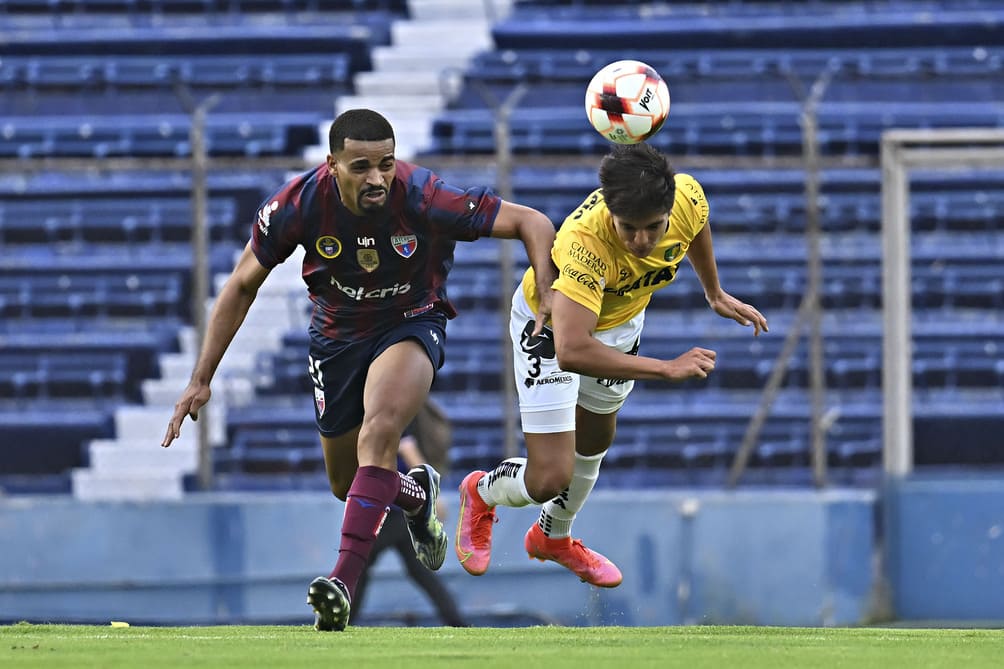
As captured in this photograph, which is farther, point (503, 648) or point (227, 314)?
point (227, 314)

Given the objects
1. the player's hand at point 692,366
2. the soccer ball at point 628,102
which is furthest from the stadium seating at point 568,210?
the player's hand at point 692,366

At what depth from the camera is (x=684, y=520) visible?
10258 millimetres

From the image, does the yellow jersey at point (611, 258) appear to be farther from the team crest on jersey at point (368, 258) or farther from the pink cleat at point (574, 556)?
the pink cleat at point (574, 556)

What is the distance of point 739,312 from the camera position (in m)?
6.68

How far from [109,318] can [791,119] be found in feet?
18.7

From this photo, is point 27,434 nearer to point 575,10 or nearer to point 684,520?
point 684,520

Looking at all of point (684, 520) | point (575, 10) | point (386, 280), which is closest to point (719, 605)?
point (684, 520)

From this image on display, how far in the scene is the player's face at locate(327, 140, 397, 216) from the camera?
20.0ft

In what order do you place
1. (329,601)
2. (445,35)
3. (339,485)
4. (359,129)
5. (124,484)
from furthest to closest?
(445,35), (124,484), (339,485), (359,129), (329,601)

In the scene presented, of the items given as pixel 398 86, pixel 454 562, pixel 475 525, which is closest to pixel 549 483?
pixel 475 525

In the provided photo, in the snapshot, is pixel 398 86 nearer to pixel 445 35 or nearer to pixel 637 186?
pixel 445 35

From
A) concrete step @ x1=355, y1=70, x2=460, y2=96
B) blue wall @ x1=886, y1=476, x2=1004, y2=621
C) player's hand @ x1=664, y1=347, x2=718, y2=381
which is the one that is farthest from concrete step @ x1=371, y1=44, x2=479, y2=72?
player's hand @ x1=664, y1=347, x2=718, y2=381

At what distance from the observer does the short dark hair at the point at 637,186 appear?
5.93 metres

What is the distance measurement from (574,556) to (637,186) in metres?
2.06
